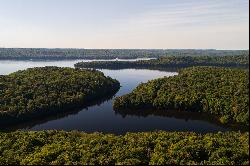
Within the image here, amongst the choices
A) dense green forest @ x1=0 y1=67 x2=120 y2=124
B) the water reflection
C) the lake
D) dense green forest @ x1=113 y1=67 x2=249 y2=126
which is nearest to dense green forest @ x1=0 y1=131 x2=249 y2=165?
the lake

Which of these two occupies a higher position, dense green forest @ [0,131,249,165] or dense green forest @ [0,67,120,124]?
dense green forest @ [0,67,120,124]

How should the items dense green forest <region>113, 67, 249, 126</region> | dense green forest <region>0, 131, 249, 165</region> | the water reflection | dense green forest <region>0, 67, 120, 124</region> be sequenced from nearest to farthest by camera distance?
dense green forest <region>0, 131, 249, 165</region>
the water reflection
dense green forest <region>113, 67, 249, 126</region>
dense green forest <region>0, 67, 120, 124</region>

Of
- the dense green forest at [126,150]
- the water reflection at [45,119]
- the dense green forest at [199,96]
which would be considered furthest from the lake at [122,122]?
the dense green forest at [126,150]

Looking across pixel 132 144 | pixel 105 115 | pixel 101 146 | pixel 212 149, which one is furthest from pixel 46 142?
pixel 105 115

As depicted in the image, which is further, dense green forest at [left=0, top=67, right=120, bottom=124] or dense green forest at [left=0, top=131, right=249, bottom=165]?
dense green forest at [left=0, top=67, right=120, bottom=124]

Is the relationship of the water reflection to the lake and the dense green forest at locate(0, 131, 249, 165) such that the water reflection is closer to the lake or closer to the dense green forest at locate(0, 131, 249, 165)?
the lake

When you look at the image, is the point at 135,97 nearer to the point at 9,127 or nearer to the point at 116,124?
A: the point at 116,124
